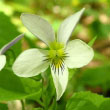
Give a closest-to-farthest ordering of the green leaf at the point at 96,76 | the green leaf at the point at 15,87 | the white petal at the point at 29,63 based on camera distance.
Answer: the white petal at the point at 29,63 < the green leaf at the point at 15,87 < the green leaf at the point at 96,76

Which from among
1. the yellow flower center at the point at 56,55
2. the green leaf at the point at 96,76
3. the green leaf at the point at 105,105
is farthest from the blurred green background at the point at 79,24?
the yellow flower center at the point at 56,55

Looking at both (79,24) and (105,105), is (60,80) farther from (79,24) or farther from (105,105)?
(79,24)

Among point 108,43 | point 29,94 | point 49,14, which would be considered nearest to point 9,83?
point 29,94

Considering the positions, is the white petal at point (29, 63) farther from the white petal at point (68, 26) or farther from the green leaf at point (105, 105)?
the green leaf at point (105, 105)

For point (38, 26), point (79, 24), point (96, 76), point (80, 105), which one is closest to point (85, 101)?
point (80, 105)

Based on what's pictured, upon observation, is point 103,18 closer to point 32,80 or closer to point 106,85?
point 106,85

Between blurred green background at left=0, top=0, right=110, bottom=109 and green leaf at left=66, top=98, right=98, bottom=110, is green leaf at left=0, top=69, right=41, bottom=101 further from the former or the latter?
blurred green background at left=0, top=0, right=110, bottom=109
